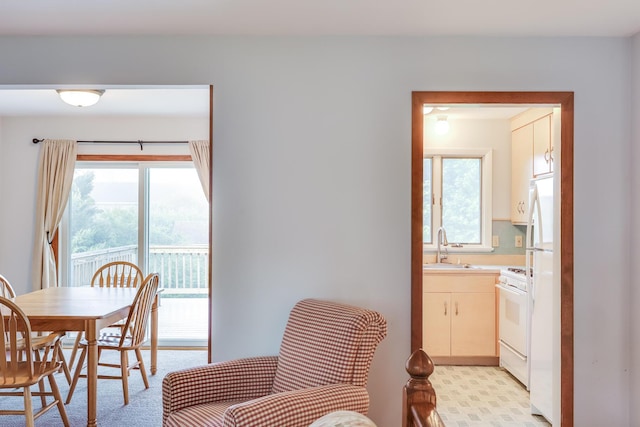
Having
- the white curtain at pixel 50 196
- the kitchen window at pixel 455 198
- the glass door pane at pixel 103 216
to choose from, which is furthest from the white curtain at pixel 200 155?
the kitchen window at pixel 455 198

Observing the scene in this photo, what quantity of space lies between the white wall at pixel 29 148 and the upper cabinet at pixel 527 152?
10.4 feet

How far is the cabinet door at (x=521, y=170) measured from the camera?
407cm

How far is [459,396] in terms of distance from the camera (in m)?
3.48

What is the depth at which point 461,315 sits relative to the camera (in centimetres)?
418

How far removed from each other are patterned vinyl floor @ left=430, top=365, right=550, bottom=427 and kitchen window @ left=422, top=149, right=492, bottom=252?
1.31 m

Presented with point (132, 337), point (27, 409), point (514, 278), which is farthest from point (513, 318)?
point (27, 409)

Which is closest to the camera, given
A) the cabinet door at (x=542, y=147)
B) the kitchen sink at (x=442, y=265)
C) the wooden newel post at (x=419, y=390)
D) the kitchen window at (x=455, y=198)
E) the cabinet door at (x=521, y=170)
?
the wooden newel post at (x=419, y=390)

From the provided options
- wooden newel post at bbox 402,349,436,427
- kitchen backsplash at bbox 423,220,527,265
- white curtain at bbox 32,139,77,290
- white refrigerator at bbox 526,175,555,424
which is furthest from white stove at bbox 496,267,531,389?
white curtain at bbox 32,139,77,290

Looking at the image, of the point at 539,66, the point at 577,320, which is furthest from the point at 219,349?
the point at 539,66

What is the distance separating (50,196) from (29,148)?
0.58 m

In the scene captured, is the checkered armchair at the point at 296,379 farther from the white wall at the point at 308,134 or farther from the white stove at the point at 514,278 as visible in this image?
the white stove at the point at 514,278

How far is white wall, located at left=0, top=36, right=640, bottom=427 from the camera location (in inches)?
103

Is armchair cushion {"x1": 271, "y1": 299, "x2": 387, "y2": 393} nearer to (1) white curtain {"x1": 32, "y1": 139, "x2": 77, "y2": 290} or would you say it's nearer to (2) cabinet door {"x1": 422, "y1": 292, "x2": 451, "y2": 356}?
(2) cabinet door {"x1": 422, "y1": 292, "x2": 451, "y2": 356}

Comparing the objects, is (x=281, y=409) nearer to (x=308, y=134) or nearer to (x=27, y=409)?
(x=308, y=134)
